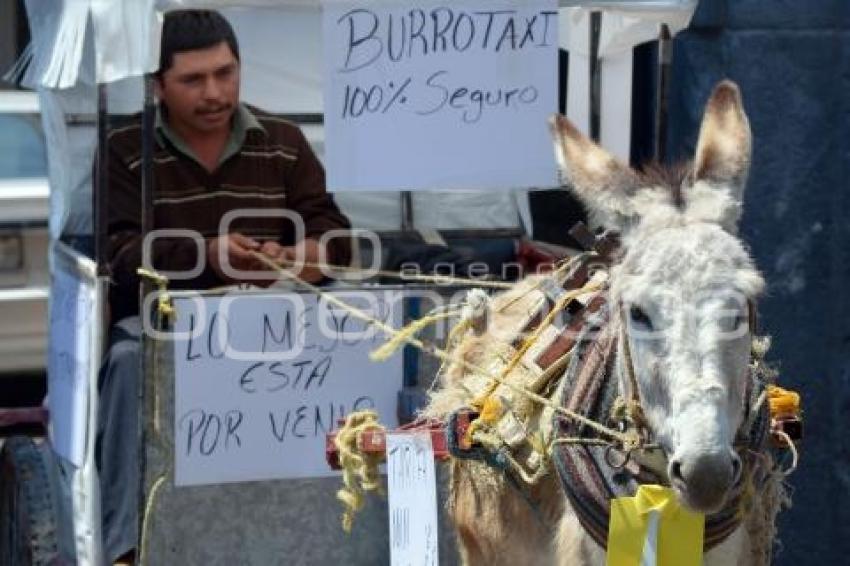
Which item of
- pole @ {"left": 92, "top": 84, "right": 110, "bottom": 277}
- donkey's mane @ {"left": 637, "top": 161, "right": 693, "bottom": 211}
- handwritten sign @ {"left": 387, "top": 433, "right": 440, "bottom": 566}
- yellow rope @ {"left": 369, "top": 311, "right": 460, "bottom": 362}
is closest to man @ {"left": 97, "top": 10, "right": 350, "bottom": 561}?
pole @ {"left": 92, "top": 84, "right": 110, "bottom": 277}

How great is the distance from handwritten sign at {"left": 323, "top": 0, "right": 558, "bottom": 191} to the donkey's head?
1128 mm

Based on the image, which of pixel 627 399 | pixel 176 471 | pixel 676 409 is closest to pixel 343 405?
pixel 176 471

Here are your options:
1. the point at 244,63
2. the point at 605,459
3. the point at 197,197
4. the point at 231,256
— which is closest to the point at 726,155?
the point at 605,459

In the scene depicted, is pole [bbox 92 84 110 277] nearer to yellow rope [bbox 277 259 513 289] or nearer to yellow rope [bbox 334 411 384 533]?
yellow rope [bbox 277 259 513 289]

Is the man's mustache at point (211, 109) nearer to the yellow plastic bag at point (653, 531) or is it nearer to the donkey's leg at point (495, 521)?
the donkey's leg at point (495, 521)

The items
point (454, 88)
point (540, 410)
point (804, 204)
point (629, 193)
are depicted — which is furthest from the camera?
point (804, 204)

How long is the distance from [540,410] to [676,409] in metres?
0.82

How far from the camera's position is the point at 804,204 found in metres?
6.11

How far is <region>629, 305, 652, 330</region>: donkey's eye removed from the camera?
341 cm

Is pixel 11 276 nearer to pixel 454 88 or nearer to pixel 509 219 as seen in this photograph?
pixel 509 219

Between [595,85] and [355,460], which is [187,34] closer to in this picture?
[595,85]

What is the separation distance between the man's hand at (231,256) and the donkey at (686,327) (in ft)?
4.85

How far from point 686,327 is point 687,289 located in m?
0.08

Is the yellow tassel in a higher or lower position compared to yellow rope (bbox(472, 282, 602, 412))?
lower
